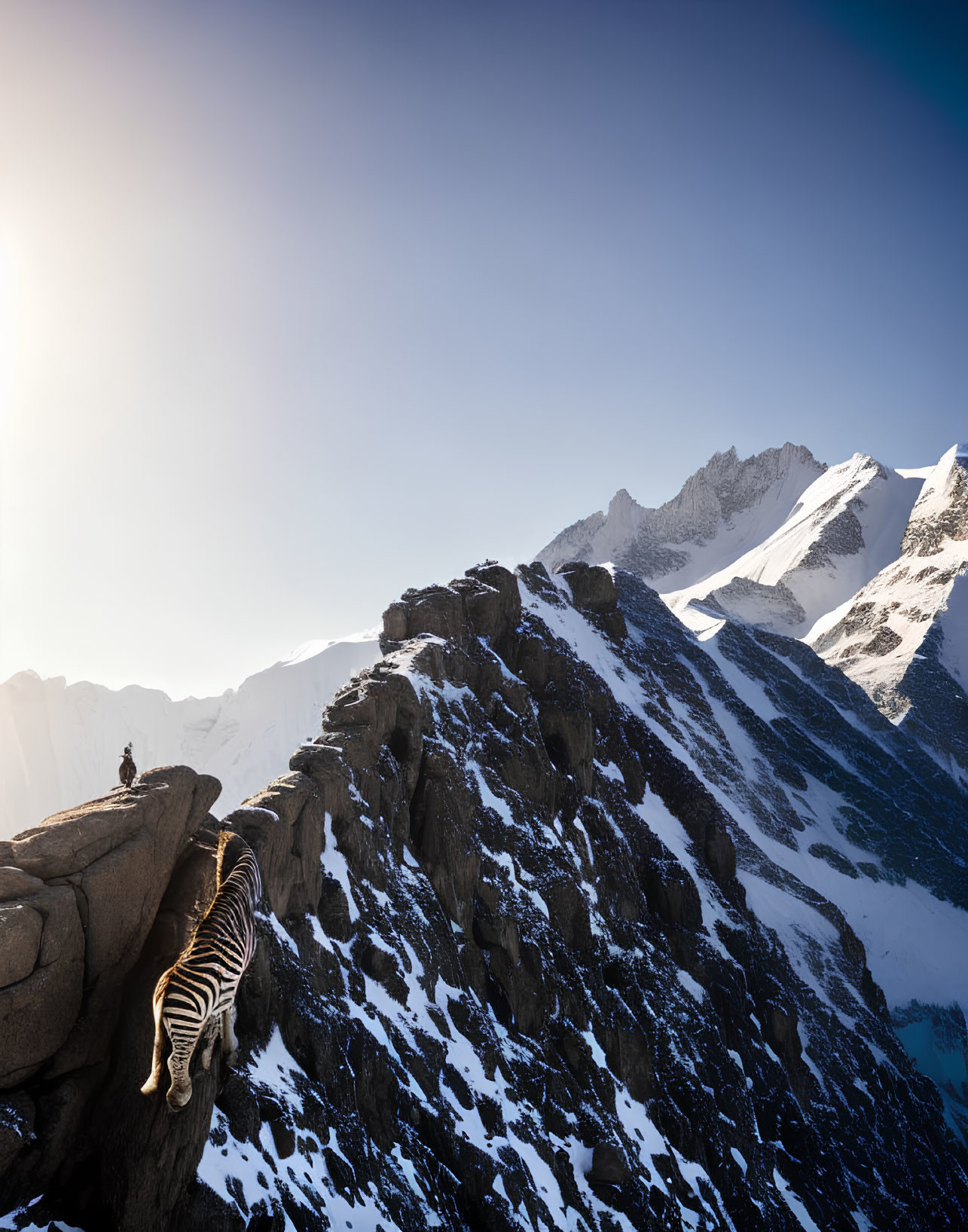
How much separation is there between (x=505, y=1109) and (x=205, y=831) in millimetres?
21530

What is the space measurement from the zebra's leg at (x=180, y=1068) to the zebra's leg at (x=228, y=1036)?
121 cm

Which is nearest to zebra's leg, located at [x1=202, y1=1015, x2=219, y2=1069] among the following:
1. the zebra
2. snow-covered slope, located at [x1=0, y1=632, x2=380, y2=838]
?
the zebra

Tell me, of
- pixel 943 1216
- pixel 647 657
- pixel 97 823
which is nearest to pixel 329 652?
pixel 647 657

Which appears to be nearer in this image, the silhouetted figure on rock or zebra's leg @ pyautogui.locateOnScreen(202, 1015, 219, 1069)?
zebra's leg @ pyautogui.locateOnScreen(202, 1015, 219, 1069)

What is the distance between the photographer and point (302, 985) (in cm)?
2506

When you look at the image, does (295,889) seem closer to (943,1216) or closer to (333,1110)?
(333,1110)

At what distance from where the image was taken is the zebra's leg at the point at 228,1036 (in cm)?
1222

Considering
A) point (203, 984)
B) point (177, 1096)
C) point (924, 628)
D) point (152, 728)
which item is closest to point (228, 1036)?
point (177, 1096)

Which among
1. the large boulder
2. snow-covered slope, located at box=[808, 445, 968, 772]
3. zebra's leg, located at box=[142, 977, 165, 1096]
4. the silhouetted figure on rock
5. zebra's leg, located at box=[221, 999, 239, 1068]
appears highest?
snow-covered slope, located at box=[808, 445, 968, 772]

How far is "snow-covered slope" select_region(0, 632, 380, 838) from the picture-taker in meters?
103

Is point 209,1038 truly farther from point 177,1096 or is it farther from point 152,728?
point 152,728

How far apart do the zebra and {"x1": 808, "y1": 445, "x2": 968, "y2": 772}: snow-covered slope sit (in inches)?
5939

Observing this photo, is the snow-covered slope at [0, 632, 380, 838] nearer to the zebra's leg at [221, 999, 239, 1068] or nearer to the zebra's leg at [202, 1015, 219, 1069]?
the zebra's leg at [221, 999, 239, 1068]

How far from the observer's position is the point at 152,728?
120 m
